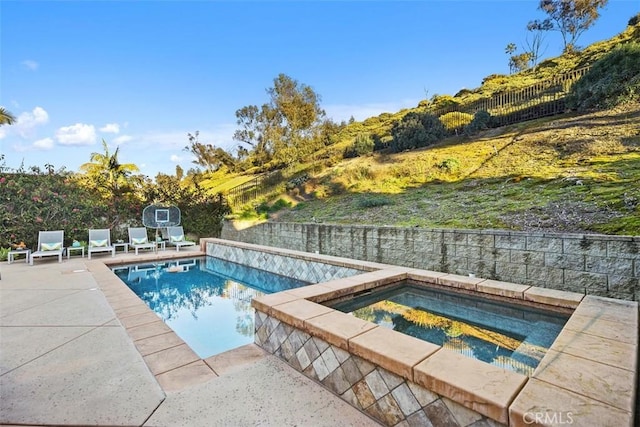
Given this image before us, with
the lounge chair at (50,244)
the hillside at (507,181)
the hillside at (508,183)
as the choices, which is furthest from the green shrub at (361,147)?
the lounge chair at (50,244)

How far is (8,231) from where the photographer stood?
8.92 m

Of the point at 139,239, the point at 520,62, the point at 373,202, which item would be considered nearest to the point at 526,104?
the point at 373,202

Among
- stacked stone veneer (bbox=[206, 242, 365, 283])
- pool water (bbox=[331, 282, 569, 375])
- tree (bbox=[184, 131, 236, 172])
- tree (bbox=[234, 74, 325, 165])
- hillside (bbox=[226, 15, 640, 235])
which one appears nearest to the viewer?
pool water (bbox=[331, 282, 569, 375])

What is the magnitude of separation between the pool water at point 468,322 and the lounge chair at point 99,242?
8.57 m

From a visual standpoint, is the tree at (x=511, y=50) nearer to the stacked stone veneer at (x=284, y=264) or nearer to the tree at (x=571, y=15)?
the tree at (x=571, y=15)

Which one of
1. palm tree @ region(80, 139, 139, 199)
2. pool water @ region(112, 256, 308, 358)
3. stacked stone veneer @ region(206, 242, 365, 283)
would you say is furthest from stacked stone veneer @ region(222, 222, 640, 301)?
palm tree @ region(80, 139, 139, 199)

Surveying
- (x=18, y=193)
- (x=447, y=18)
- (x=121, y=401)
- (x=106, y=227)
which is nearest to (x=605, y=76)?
(x=447, y=18)

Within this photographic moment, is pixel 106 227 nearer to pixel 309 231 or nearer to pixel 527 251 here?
pixel 309 231

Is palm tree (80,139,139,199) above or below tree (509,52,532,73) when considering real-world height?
below

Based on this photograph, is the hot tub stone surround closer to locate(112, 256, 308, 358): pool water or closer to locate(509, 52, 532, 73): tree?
locate(112, 256, 308, 358): pool water

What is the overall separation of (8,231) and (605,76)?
724 inches

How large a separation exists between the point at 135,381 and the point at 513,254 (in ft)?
15.7

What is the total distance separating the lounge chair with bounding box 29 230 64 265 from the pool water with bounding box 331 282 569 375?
8736mm

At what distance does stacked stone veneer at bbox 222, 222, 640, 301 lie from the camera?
3.62 meters
